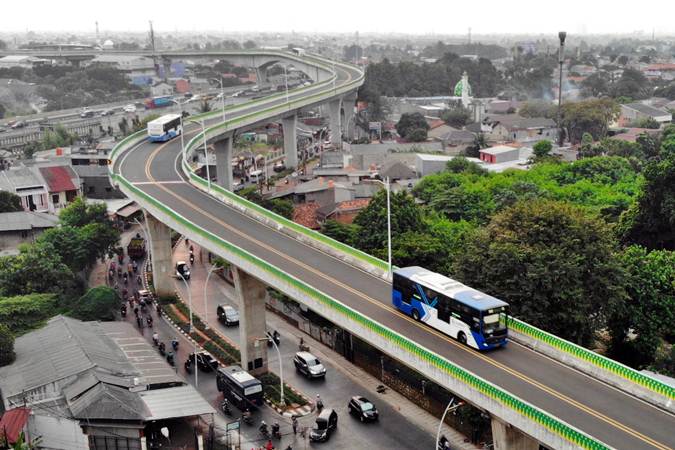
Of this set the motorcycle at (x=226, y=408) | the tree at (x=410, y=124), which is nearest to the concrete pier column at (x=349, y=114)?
the tree at (x=410, y=124)

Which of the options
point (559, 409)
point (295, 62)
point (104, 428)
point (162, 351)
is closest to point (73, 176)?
point (162, 351)

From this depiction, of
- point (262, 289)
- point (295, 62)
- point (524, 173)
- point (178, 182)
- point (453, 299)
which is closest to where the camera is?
point (453, 299)

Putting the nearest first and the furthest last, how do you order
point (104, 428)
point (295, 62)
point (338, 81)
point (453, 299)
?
point (453, 299), point (104, 428), point (338, 81), point (295, 62)

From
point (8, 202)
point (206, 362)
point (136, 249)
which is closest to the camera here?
point (206, 362)

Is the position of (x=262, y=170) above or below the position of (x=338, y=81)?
below

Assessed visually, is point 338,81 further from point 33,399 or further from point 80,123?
point 33,399

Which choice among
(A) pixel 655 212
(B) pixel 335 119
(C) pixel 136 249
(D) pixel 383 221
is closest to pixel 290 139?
(B) pixel 335 119

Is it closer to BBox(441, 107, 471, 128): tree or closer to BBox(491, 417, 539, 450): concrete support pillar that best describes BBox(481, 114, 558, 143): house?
BBox(441, 107, 471, 128): tree

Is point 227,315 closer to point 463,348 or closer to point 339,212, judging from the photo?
point 339,212
